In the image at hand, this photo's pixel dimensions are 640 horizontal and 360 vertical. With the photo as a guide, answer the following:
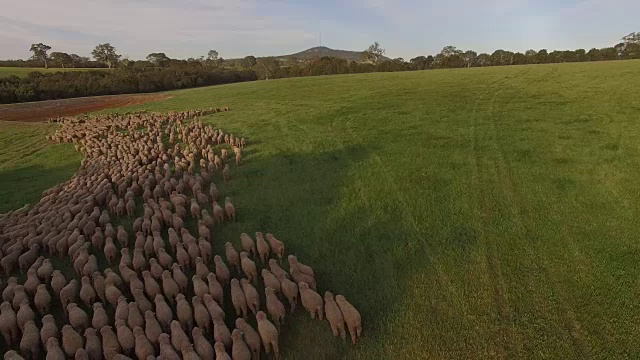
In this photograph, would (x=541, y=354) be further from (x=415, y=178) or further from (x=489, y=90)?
(x=489, y=90)

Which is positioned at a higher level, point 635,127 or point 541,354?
point 635,127

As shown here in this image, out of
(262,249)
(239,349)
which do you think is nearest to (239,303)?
(239,349)

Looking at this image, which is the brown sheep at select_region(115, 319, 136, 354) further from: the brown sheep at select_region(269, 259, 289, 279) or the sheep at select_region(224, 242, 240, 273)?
the brown sheep at select_region(269, 259, 289, 279)

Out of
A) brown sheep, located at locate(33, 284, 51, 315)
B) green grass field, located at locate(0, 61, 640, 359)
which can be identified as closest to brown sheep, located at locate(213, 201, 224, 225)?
green grass field, located at locate(0, 61, 640, 359)

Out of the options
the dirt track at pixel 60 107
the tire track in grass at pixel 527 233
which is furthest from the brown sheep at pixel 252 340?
the dirt track at pixel 60 107

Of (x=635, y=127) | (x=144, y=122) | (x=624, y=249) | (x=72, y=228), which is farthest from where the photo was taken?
(x=144, y=122)

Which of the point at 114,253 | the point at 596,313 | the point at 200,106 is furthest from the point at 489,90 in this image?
the point at 114,253
